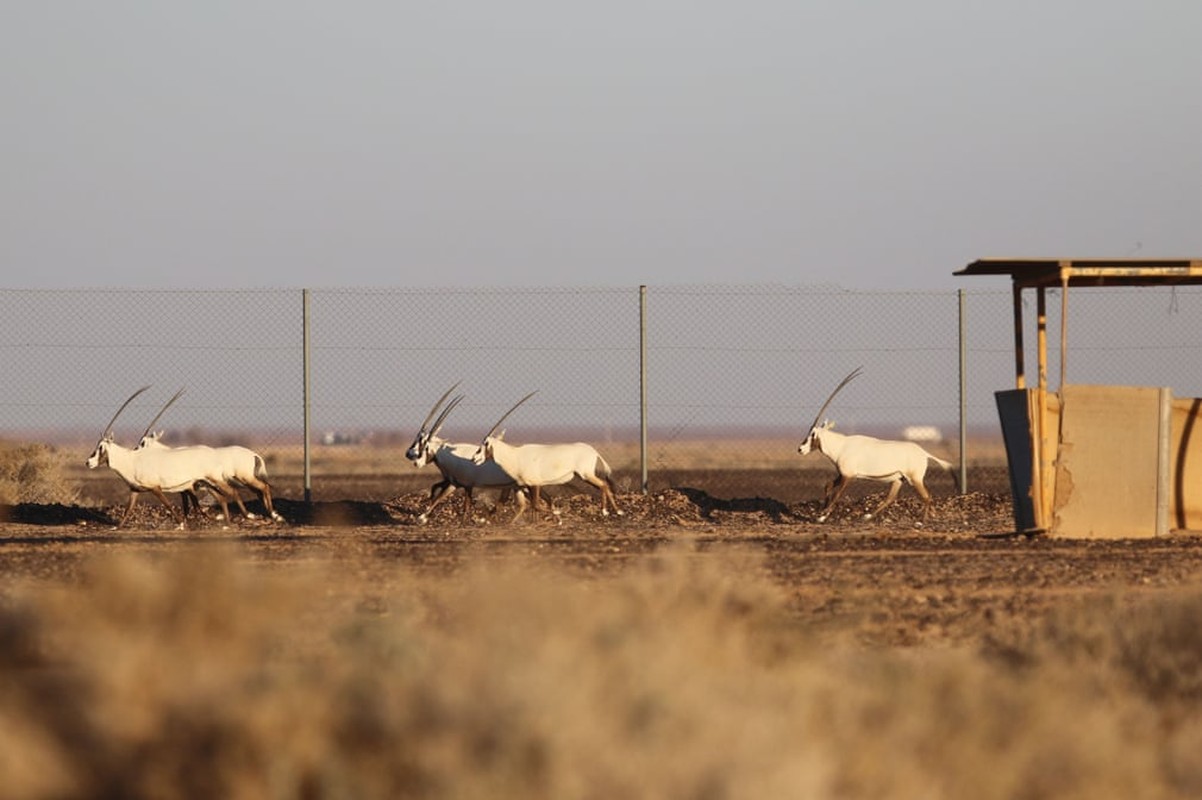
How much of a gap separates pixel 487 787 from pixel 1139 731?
3.63m

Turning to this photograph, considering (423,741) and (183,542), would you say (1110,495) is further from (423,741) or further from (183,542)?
(423,741)

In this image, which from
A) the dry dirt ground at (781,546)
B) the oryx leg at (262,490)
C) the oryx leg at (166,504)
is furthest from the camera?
the oryx leg at (262,490)

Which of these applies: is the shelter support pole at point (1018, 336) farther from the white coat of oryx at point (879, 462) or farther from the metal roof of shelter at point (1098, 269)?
the white coat of oryx at point (879, 462)

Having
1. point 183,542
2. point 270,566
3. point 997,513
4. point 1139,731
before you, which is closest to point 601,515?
point 997,513

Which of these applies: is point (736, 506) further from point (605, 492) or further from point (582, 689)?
point (582, 689)

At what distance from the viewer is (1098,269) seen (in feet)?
58.9

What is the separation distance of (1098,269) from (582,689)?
1312cm

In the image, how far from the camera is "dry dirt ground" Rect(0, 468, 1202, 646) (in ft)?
39.4

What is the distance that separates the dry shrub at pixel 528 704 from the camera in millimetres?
5715

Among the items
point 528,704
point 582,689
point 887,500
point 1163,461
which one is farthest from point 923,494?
point 528,704

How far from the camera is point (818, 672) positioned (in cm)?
736

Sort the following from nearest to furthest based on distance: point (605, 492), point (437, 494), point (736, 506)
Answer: point (605, 492) < point (736, 506) < point (437, 494)

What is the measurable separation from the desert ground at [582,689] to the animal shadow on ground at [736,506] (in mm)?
12066

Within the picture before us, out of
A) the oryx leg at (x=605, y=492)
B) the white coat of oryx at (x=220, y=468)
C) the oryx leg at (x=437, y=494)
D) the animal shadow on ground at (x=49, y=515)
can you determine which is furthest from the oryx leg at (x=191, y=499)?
the oryx leg at (x=605, y=492)
